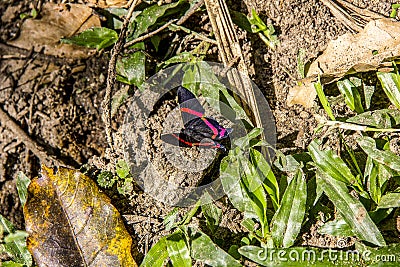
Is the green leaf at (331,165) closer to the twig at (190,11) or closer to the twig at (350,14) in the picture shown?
the twig at (350,14)

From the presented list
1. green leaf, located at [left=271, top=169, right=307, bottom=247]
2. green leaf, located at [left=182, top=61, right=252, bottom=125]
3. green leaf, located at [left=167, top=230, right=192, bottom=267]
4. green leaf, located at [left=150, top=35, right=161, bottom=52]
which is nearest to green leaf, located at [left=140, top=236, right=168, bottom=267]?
green leaf, located at [left=167, top=230, right=192, bottom=267]

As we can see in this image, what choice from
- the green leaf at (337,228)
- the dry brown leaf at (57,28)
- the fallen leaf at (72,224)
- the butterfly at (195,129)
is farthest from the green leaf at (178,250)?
the dry brown leaf at (57,28)

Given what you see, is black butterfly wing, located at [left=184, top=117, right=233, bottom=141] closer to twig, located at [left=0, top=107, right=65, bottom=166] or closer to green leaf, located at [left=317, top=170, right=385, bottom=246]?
green leaf, located at [left=317, top=170, right=385, bottom=246]

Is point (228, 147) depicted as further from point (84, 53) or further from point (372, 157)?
point (84, 53)

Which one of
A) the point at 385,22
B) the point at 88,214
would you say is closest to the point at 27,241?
the point at 88,214

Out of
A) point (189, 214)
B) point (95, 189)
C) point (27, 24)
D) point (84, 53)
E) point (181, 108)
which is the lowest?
point (189, 214)

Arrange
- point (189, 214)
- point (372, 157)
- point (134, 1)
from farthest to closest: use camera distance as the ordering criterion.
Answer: point (134, 1) < point (189, 214) < point (372, 157)

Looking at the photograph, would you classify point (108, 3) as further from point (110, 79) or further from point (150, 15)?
point (110, 79)
